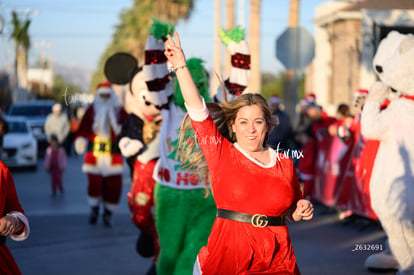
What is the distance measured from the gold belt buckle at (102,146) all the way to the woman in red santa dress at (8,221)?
6750 millimetres

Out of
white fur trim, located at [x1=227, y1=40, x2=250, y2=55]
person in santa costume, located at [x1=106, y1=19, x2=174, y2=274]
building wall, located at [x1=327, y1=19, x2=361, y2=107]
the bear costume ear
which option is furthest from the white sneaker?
building wall, located at [x1=327, y1=19, x2=361, y2=107]

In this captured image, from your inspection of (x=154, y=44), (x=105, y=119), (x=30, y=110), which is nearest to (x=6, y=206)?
(x=154, y=44)

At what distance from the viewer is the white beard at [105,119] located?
36.3 ft

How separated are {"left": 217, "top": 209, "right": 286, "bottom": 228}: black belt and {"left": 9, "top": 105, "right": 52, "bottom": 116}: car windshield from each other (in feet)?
76.7

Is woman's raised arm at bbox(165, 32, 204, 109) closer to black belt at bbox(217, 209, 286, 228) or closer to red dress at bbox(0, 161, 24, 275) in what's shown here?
black belt at bbox(217, 209, 286, 228)

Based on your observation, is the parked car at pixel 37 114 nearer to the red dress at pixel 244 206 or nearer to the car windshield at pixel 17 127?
the car windshield at pixel 17 127

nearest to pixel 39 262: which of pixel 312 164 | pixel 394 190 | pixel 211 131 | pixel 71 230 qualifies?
pixel 71 230

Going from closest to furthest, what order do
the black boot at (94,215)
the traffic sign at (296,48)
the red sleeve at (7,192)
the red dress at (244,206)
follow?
1. the red sleeve at (7,192)
2. the red dress at (244,206)
3. the black boot at (94,215)
4. the traffic sign at (296,48)

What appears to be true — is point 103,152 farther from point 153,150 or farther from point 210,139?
point 210,139

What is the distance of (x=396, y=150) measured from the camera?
279 inches

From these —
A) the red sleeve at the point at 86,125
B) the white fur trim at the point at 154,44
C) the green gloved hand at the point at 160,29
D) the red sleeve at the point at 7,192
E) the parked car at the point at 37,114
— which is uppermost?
the green gloved hand at the point at 160,29

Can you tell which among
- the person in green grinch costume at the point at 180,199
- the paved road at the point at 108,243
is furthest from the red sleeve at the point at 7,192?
the paved road at the point at 108,243

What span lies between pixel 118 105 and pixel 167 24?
4529mm

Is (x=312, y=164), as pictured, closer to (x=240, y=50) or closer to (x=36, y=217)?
(x=36, y=217)
